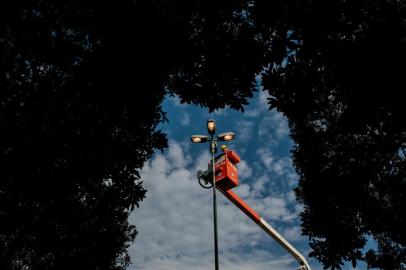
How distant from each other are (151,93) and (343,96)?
2743 millimetres

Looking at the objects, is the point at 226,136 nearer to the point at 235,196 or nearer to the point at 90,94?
the point at 235,196

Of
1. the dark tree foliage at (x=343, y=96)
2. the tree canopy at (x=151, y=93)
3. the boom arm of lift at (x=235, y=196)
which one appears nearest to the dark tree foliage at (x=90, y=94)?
the tree canopy at (x=151, y=93)

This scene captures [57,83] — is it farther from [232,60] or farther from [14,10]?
[232,60]

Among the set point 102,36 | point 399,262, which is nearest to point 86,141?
point 102,36

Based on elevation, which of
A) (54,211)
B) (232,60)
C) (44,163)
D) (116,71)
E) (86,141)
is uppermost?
(232,60)

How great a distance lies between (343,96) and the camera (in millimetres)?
3938

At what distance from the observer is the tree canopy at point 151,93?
12.3 ft

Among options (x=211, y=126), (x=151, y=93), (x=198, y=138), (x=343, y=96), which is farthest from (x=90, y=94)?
(x=211, y=126)

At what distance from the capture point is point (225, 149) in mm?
11750

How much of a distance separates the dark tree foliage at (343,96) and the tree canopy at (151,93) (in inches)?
0.6

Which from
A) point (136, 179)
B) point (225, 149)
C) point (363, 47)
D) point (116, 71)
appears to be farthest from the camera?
point (225, 149)

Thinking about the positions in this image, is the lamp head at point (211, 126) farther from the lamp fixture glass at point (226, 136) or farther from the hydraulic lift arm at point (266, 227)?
the hydraulic lift arm at point (266, 227)

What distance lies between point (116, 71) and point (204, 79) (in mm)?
1397

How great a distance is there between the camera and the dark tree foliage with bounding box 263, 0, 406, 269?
3.64m
